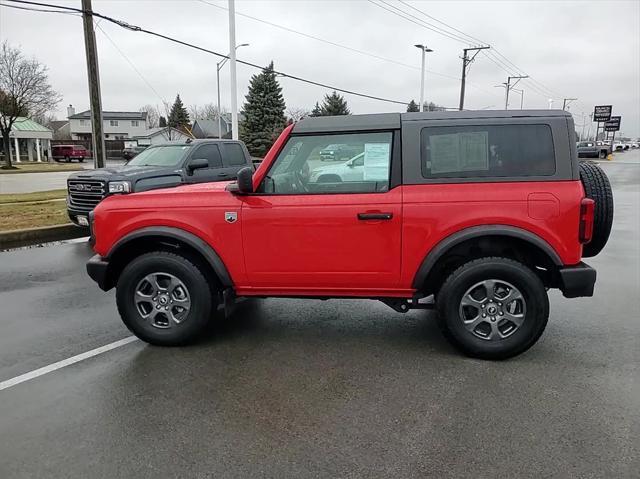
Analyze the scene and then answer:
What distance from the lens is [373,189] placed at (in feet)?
13.2

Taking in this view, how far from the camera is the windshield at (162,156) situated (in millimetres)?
10492

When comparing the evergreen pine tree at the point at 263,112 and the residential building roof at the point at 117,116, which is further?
the residential building roof at the point at 117,116

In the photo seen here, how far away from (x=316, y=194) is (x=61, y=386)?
2.34m

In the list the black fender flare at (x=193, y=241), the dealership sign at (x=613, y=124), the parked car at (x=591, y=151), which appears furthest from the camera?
the dealership sign at (x=613, y=124)

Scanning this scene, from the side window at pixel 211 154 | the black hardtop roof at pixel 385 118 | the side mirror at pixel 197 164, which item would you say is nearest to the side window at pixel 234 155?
the side window at pixel 211 154

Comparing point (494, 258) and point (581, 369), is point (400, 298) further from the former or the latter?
point (581, 369)

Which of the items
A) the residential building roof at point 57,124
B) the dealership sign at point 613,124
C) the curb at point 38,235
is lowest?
the curb at point 38,235

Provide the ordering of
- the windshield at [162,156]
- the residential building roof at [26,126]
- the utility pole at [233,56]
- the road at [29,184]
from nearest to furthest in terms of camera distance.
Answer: the windshield at [162,156] < the utility pole at [233,56] < the road at [29,184] < the residential building roof at [26,126]

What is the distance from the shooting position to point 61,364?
13.1ft

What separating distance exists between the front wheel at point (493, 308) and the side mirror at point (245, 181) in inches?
68.1

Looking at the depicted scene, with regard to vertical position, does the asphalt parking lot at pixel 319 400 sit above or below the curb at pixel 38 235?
below

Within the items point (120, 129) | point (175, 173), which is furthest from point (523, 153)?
point (120, 129)

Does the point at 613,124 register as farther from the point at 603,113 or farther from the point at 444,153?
the point at 444,153

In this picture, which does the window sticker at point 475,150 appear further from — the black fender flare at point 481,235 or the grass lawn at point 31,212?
the grass lawn at point 31,212
